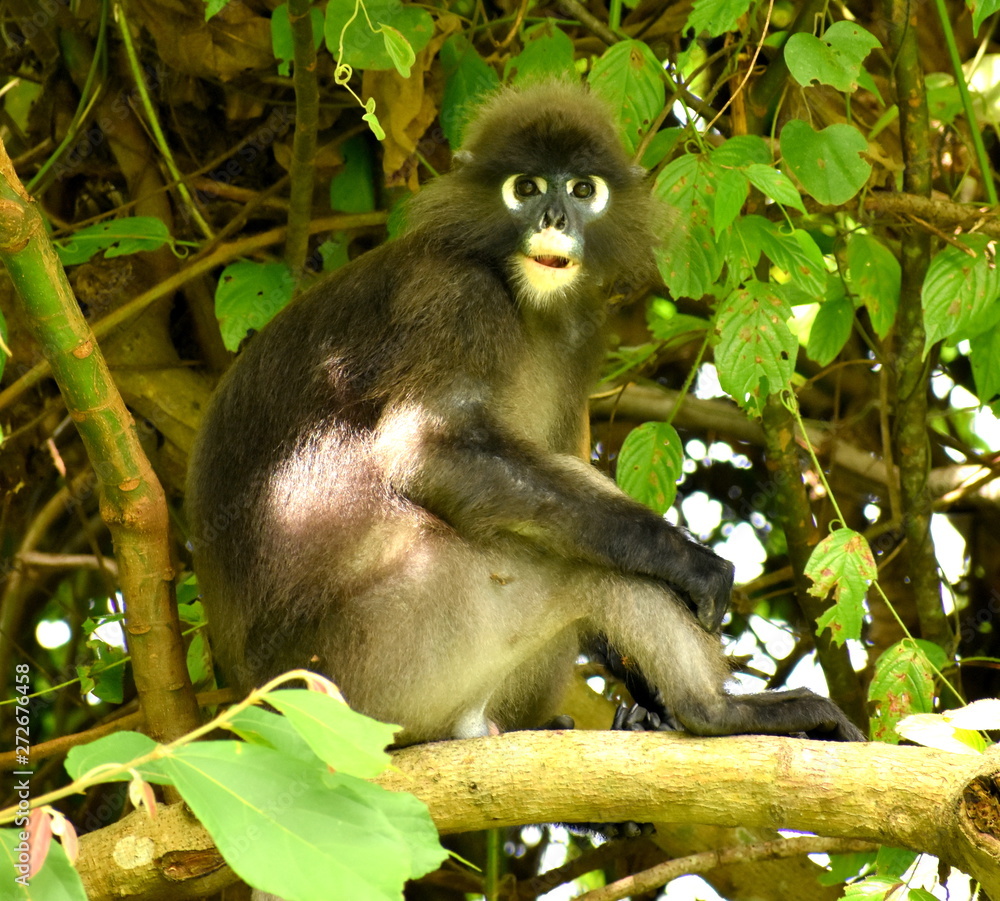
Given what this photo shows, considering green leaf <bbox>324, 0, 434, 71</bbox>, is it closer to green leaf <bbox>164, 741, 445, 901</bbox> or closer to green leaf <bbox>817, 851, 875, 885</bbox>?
green leaf <bbox>164, 741, 445, 901</bbox>

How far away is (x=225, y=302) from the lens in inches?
167

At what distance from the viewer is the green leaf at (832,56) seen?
3348mm

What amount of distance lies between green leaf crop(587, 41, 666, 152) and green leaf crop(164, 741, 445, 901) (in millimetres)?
2727

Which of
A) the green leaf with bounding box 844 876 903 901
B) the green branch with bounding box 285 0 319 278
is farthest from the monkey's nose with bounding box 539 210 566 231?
the green leaf with bounding box 844 876 903 901

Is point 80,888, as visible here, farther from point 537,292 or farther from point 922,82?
point 922,82

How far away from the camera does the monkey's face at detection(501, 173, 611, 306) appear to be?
11.7 feet

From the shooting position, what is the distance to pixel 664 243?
4.02 m

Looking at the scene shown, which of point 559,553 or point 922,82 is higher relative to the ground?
point 922,82

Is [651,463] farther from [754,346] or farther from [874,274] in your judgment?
[874,274]

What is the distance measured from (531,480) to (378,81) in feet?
5.49

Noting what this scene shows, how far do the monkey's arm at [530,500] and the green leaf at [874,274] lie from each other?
1.40m

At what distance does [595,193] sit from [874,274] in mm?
1077

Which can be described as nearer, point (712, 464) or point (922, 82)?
point (922, 82)

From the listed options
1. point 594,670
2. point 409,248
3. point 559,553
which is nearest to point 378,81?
point 409,248
